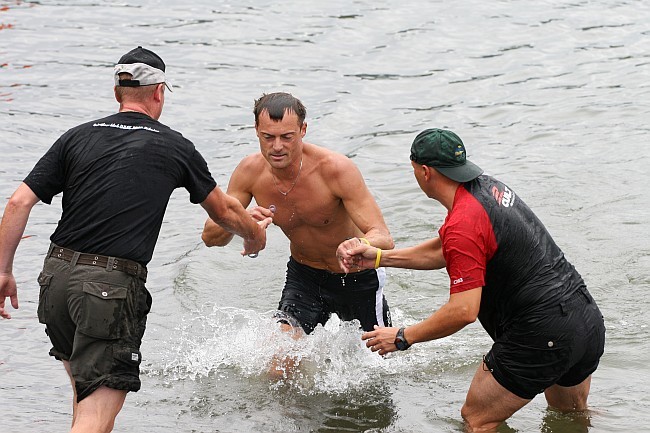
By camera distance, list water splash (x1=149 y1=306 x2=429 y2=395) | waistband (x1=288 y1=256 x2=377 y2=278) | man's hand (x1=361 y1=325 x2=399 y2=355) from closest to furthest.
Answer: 1. man's hand (x1=361 y1=325 x2=399 y2=355)
2. waistband (x1=288 y1=256 x2=377 y2=278)
3. water splash (x1=149 y1=306 x2=429 y2=395)

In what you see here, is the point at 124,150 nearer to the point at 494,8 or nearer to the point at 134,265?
the point at 134,265

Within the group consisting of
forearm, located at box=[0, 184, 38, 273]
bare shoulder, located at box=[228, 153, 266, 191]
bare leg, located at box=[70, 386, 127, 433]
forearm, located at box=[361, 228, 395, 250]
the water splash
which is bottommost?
the water splash

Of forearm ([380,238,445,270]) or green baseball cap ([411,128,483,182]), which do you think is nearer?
green baseball cap ([411,128,483,182])

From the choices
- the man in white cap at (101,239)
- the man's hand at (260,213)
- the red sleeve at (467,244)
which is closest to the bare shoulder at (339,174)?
the man's hand at (260,213)

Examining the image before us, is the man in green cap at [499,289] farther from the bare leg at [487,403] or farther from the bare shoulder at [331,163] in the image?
the bare shoulder at [331,163]

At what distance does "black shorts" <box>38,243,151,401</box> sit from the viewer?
18.7 feet

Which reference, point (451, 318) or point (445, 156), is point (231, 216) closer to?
point (445, 156)

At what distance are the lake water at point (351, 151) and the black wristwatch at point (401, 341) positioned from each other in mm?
1331

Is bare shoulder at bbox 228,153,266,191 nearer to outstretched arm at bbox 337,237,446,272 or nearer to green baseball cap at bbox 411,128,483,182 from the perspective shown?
outstretched arm at bbox 337,237,446,272

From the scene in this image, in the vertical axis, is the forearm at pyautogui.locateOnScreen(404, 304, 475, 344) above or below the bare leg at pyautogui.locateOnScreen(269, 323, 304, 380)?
above

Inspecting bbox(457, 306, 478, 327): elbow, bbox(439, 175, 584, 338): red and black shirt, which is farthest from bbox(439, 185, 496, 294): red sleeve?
bbox(457, 306, 478, 327): elbow

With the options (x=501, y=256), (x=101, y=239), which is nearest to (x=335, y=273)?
(x=501, y=256)

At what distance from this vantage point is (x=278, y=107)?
7.10 metres

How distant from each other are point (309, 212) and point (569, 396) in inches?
85.7
